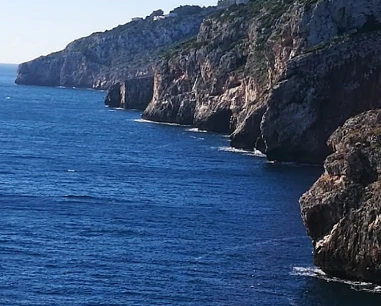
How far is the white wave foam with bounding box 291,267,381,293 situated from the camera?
75.0 metres

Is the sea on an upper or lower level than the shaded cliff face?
lower

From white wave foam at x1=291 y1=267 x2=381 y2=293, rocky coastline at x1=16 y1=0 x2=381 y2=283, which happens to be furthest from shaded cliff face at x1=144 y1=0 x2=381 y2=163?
white wave foam at x1=291 y1=267 x2=381 y2=293

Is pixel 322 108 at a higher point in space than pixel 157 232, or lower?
higher

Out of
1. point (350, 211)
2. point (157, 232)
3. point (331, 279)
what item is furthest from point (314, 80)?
point (331, 279)

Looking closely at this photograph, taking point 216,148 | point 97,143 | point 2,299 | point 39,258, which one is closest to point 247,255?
point 39,258

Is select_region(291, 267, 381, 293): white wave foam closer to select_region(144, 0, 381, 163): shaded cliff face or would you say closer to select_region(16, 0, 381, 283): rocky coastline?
select_region(16, 0, 381, 283): rocky coastline

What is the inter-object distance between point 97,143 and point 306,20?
4443 cm

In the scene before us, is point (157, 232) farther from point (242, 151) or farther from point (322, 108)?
point (242, 151)

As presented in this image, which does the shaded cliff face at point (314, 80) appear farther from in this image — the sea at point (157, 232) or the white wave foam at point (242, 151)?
the sea at point (157, 232)

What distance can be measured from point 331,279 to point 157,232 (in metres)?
23.2

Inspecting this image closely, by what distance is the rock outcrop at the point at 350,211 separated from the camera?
75438 millimetres

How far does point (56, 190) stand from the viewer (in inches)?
4695

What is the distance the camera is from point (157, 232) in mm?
96250

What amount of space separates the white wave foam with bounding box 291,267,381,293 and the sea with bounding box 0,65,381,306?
185 mm
